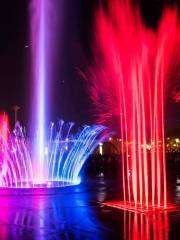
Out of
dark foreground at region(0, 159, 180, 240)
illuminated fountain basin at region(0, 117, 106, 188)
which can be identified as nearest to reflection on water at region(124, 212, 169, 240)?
dark foreground at region(0, 159, 180, 240)

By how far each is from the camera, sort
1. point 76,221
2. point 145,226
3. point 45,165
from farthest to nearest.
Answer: point 45,165 → point 76,221 → point 145,226

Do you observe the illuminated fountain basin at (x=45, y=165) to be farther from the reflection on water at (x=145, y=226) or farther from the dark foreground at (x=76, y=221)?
the reflection on water at (x=145, y=226)

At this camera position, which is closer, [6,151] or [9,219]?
[9,219]

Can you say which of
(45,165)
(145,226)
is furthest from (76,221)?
(45,165)

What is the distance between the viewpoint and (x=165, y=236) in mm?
8773

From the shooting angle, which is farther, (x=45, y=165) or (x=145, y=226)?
(x=45, y=165)

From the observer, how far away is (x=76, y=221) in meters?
10.7

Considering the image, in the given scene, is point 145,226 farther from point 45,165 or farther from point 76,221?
point 45,165

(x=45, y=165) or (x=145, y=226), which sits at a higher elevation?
(x=45, y=165)

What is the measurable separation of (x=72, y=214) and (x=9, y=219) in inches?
65.4

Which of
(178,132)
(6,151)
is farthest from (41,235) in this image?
(178,132)

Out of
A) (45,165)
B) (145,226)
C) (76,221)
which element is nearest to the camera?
(145,226)

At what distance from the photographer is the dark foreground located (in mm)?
9031

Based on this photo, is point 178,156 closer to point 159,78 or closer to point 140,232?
point 159,78
